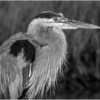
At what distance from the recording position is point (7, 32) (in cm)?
660

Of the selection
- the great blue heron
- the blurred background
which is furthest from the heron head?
the blurred background

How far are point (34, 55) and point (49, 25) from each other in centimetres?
40

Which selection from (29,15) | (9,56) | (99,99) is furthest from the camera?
(29,15)

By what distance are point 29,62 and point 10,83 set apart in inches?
12.9

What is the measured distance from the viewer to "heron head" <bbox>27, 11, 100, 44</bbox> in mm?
4105

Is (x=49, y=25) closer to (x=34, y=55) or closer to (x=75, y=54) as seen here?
(x=34, y=55)

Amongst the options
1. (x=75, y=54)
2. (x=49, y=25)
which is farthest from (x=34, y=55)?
(x=75, y=54)

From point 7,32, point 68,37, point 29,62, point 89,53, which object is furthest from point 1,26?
point 29,62

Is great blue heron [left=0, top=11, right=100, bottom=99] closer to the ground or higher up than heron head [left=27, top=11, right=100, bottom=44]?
closer to the ground

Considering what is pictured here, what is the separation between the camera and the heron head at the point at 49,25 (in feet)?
13.5

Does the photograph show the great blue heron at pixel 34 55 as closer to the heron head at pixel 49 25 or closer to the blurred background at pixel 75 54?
the heron head at pixel 49 25

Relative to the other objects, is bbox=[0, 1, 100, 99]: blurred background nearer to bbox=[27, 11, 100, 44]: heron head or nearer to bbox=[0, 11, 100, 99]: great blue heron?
bbox=[0, 11, 100, 99]: great blue heron

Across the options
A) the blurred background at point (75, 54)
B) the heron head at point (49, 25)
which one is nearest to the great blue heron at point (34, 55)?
the heron head at point (49, 25)

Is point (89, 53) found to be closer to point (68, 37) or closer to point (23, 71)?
point (68, 37)
